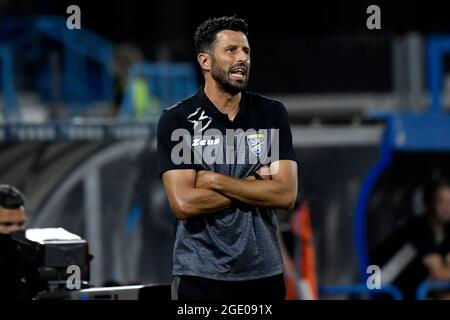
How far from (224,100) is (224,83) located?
0.08 m

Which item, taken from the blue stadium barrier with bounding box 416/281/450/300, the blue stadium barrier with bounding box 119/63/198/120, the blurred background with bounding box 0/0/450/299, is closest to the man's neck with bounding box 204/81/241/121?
the blurred background with bounding box 0/0/450/299

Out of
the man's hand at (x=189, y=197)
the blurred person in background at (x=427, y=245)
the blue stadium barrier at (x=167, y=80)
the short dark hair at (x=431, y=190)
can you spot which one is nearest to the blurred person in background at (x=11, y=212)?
the man's hand at (x=189, y=197)

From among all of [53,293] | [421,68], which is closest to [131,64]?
[421,68]

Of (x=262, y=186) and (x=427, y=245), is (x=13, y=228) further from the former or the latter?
(x=427, y=245)

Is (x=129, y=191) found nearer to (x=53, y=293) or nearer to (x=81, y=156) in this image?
Answer: (x=81, y=156)

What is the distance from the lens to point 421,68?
40.9 ft

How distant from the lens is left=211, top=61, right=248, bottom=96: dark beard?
516 centimetres

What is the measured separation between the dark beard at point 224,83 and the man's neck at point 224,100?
0.02 metres

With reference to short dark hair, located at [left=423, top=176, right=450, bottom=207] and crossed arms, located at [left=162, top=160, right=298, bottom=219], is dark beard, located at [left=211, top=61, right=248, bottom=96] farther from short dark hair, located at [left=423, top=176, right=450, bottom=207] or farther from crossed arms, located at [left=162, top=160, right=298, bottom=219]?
short dark hair, located at [left=423, top=176, right=450, bottom=207]

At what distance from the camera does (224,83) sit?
17.0ft

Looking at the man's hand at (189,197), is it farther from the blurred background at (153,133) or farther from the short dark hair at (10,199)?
the blurred background at (153,133)

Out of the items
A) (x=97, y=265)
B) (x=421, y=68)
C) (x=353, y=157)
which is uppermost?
(x=421, y=68)

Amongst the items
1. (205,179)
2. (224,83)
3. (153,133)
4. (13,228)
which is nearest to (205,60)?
(224,83)
